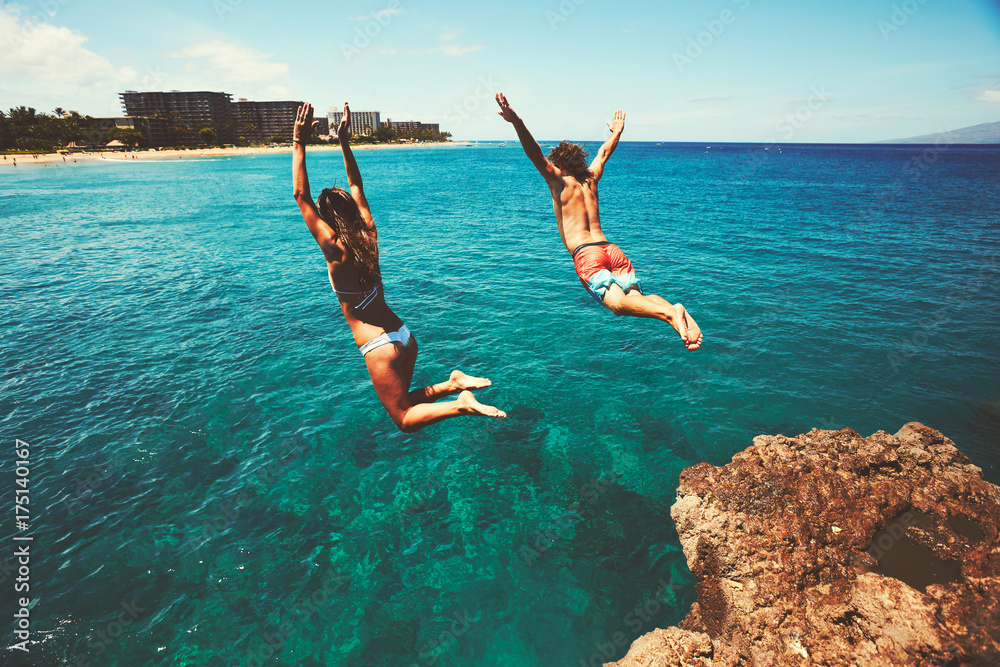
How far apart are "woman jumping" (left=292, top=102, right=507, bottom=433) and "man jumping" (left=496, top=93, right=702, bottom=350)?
2.20 meters

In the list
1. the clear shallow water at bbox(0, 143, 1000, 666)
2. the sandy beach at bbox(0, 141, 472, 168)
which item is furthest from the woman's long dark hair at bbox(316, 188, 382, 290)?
the sandy beach at bbox(0, 141, 472, 168)

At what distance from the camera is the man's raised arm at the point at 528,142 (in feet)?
18.1

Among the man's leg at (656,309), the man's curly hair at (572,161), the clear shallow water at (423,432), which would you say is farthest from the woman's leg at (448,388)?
the clear shallow water at (423,432)

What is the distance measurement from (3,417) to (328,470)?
978 centimetres

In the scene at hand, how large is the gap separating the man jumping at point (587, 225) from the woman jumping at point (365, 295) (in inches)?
86.8

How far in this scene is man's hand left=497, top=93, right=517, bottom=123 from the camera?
216 inches

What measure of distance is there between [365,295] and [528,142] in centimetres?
293

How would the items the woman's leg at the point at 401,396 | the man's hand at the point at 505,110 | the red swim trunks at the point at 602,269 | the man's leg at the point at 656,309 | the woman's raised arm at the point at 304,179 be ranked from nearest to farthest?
1. the woman's raised arm at the point at 304,179
2. the man's leg at the point at 656,309
3. the woman's leg at the point at 401,396
4. the man's hand at the point at 505,110
5. the red swim trunks at the point at 602,269

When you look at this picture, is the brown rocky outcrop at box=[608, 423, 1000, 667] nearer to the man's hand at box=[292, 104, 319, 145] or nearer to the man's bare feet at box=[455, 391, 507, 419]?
the man's bare feet at box=[455, 391, 507, 419]

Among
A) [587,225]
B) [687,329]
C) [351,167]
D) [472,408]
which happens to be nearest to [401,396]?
[472,408]

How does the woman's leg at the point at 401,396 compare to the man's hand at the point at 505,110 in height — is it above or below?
below

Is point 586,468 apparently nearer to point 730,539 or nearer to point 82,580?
point 730,539

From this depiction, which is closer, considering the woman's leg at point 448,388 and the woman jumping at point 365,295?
the woman jumping at point 365,295

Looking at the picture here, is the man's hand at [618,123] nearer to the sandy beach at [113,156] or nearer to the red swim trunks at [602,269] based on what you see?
the red swim trunks at [602,269]
